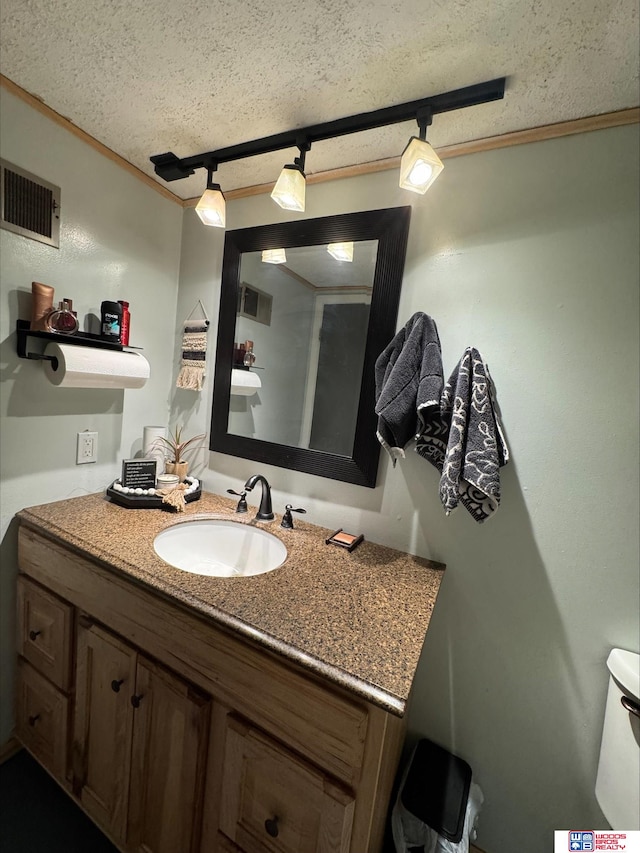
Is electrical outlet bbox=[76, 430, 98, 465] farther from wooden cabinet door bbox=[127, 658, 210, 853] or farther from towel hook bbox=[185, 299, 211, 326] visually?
wooden cabinet door bbox=[127, 658, 210, 853]

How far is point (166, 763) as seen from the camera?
85 centimetres

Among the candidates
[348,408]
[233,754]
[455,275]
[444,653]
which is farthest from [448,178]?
[233,754]

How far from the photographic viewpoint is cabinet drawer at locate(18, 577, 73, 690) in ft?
3.41

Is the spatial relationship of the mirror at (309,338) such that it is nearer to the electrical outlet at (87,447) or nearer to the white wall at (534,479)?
the white wall at (534,479)

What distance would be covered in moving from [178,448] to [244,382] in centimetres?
41

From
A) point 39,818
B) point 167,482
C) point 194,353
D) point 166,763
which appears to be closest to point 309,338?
point 194,353

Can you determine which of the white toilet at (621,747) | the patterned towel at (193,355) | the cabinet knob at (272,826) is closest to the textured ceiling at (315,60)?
the patterned towel at (193,355)

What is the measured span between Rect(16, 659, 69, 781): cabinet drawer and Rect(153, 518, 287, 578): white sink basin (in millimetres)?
516

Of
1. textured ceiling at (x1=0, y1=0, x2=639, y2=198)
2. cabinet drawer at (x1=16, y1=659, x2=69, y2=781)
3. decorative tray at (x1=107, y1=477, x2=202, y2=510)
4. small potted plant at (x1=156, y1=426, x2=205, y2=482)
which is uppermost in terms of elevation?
textured ceiling at (x1=0, y1=0, x2=639, y2=198)

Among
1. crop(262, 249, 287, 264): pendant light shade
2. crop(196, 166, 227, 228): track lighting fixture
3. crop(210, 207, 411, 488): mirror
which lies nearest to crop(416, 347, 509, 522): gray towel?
crop(210, 207, 411, 488): mirror

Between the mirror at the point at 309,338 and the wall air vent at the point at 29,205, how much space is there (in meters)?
0.57

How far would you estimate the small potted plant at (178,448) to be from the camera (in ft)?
4.80

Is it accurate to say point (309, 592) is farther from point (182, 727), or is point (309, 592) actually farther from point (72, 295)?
point (72, 295)

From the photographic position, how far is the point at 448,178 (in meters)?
1.07
